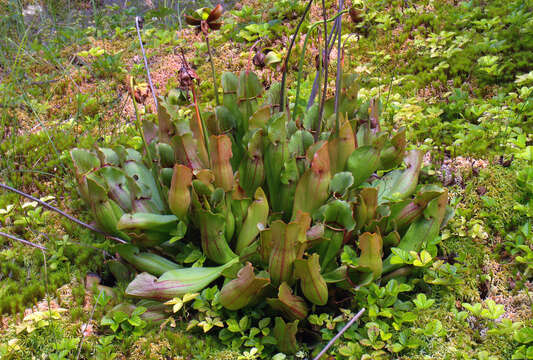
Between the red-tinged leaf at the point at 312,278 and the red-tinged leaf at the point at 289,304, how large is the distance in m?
0.07

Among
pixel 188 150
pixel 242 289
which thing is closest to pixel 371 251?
pixel 242 289

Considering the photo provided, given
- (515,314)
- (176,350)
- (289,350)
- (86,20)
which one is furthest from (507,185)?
(86,20)

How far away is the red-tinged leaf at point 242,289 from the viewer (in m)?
2.20

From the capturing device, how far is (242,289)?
7.42 ft

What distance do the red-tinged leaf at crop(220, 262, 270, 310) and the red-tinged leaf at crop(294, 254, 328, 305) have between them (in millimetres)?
183

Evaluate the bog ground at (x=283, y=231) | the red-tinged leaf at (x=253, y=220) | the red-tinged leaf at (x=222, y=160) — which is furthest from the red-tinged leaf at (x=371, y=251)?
the red-tinged leaf at (x=222, y=160)

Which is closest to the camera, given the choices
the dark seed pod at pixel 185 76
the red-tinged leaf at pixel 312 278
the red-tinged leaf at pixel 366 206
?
the red-tinged leaf at pixel 312 278

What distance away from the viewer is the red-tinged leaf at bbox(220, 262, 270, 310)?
2201 millimetres

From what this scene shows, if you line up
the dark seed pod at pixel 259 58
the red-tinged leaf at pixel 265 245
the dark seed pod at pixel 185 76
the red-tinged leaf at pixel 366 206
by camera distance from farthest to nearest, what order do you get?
the dark seed pod at pixel 259 58 < the dark seed pod at pixel 185 76 < the red-tinged leaf at pixel 366 206 < the red-tinged leaf at pixel 265 245

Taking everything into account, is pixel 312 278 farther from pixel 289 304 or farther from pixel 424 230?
pixel 424 230

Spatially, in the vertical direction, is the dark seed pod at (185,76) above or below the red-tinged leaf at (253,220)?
above

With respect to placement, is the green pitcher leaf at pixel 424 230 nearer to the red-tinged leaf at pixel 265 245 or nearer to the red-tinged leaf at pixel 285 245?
the red-tinged leaf at pixel 285 245

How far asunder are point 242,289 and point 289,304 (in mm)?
264

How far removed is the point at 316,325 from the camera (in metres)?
2.47
